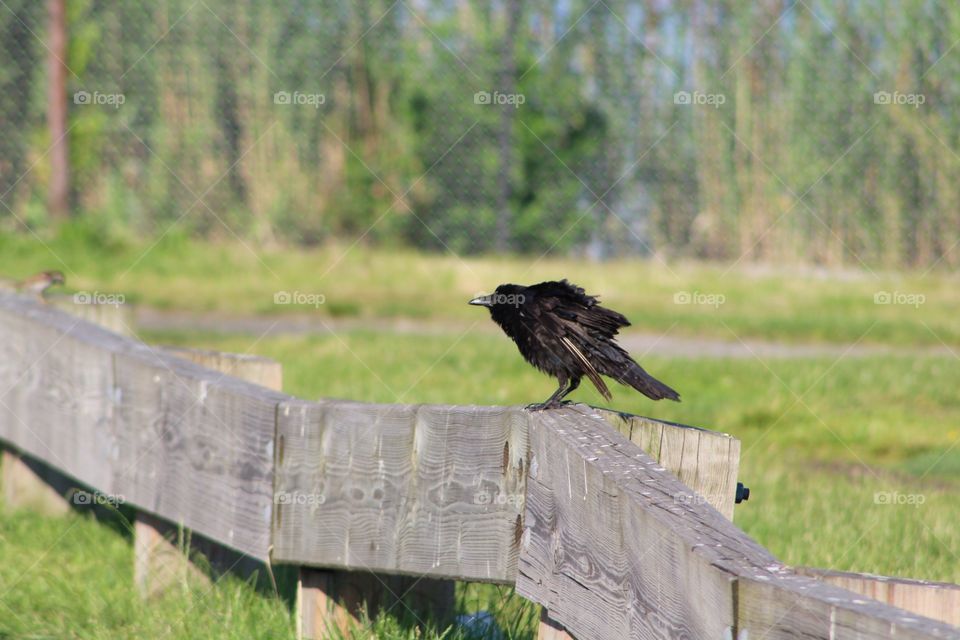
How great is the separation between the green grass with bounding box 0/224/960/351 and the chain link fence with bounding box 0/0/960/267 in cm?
57

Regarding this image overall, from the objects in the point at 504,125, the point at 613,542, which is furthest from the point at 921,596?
the point at 504,125

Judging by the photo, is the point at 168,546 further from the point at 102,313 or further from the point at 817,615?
the point at 817,615

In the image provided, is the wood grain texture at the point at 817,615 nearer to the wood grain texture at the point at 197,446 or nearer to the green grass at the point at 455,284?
the wood grain texture at the point at 197,446

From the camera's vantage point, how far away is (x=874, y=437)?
7672 mm

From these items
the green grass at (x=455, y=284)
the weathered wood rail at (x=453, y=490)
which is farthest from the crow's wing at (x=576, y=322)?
the green grass at (x=455, y=284)

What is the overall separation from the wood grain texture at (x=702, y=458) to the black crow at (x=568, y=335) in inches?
21.4

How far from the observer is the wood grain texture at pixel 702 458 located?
9.38 feet

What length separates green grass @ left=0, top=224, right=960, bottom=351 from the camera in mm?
11594

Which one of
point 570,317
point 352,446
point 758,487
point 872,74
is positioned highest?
point 872,74

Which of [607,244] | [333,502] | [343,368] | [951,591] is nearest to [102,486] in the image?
[333,502]

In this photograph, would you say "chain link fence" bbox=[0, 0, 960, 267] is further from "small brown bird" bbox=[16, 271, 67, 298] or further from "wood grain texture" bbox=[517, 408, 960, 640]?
"wood grain texture" bbox=[517, 408, 960, 640]

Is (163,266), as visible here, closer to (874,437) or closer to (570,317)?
(874,437)

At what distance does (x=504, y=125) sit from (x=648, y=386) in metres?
11.6

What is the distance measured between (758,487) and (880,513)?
84 cm
